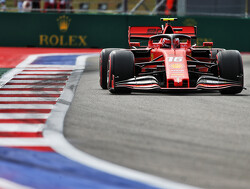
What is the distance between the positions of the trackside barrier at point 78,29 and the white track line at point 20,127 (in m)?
17.4

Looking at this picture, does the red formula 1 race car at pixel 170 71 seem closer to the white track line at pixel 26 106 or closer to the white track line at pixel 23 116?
the white track line at pixel 26 106

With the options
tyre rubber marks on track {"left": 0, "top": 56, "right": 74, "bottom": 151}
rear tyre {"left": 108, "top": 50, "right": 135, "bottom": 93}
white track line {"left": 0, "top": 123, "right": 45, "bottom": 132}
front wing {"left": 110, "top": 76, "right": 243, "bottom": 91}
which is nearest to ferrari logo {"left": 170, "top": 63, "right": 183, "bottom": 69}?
front wing {"left": 110, "top": 76, "right": 243, "bottom": 91}

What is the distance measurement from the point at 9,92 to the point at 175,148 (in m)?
5.41

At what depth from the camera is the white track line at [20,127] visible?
257 inches

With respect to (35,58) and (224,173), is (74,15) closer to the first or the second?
(35,58)

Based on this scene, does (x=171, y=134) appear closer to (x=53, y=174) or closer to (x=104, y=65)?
(x=53, y=174)

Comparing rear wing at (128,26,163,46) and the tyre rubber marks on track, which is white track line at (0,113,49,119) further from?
rear wing at (128,26,163,46)

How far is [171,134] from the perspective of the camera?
20.4ft

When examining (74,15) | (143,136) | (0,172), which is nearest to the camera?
(0,172)

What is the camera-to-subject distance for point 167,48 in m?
10.4

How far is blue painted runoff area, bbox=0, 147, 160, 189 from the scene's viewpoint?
434 cm

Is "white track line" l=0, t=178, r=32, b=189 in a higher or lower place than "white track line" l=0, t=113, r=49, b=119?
higher

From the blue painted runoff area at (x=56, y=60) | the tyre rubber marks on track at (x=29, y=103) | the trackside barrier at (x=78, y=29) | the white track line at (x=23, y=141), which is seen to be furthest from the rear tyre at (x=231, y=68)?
the trackside barrier at (x=78, y=29)

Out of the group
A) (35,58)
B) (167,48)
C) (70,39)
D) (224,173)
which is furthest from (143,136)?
(70,39)
